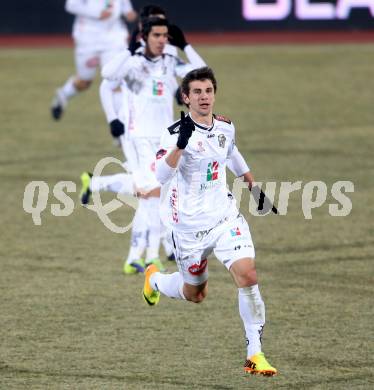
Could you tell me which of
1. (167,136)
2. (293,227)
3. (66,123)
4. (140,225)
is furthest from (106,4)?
(167,136)

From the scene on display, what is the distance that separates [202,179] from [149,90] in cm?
313

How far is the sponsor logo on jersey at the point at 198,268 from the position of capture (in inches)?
339

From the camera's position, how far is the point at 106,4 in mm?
20109

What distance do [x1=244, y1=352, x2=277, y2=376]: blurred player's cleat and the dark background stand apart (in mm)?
19884

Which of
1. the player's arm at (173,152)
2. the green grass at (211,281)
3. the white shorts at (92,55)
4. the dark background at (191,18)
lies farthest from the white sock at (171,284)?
the dark background at (191,18)

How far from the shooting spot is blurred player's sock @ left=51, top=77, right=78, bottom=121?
20344 millimetres

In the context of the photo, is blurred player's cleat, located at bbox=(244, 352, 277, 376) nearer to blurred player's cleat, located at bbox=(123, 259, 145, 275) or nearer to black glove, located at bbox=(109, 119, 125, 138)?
blurred player's cleat, located at bbox=(123, 259, 145, 275)

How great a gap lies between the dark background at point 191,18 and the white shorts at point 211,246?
19.2m

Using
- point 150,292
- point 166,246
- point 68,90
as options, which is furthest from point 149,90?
point 68,90

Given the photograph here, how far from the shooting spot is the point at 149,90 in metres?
11.5

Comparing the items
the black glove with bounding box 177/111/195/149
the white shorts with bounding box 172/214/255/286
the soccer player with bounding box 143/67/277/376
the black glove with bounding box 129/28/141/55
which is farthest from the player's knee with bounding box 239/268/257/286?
the black glove with bounding box 129/28/141/55

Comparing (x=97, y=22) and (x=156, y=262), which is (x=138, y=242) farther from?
(x=97, y=22)

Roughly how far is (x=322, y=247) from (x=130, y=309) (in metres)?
3.06

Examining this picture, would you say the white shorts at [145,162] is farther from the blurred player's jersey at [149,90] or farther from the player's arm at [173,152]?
the player's arm at [173,152]
